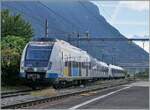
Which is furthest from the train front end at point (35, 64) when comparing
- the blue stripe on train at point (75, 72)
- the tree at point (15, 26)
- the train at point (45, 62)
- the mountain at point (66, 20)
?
the mountain at point (66, 20)

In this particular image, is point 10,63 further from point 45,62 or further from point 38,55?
point 45,62

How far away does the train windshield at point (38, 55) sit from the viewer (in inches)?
1522

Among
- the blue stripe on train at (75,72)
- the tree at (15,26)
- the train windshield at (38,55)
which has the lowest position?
the blue stripe on train at (75,72)

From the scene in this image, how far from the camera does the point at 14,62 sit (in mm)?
43625

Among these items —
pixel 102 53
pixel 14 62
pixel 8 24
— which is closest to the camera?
pixel 14 62

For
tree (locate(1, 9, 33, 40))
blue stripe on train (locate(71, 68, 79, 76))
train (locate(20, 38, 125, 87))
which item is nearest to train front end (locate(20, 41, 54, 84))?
train (locate(20, 38, 125, 87))

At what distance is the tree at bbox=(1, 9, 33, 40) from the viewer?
65.5 meters

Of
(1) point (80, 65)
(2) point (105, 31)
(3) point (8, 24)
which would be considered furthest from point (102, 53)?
(1) point (80, 65)

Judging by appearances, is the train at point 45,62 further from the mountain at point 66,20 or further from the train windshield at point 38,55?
the mountain at point 66,20

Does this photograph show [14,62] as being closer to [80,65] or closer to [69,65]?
[69,65]

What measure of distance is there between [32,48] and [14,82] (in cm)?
A: 666

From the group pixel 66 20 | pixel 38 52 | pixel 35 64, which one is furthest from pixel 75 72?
pixel 66 20

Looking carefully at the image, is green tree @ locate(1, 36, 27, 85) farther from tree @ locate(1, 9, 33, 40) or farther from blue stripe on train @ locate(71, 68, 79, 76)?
tree @ locate(1, 9, 33, 40)

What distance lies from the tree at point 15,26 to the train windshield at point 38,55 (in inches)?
956
